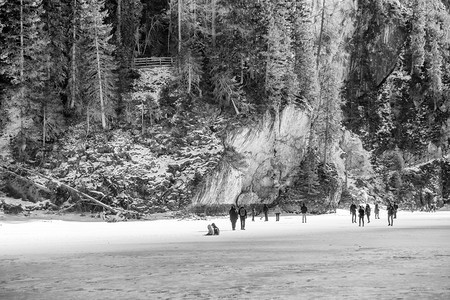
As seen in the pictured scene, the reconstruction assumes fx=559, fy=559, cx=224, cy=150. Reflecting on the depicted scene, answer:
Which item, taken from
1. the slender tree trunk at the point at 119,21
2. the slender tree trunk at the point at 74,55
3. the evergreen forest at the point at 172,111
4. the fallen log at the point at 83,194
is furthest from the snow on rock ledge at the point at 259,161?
the slender tree trunk at the point at 119,21

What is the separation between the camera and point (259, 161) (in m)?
50.8

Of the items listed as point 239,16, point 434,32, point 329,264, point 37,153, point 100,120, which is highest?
point 434,32

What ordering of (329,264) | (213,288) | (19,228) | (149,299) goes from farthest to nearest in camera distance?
(19,228) → (329,264) → (213,288) → (149,299)

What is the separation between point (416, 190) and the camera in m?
73.2

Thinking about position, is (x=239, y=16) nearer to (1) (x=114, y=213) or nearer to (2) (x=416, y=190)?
(1) (x=114, y=213)

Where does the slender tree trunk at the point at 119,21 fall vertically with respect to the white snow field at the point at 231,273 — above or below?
above

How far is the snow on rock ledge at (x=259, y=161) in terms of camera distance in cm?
4662

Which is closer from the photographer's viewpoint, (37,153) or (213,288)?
(213,288)

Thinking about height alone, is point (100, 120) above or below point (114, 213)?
above

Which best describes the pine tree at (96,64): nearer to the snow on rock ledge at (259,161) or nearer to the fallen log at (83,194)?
the fallen log at (83,194)

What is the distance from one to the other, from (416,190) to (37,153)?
4932 cm

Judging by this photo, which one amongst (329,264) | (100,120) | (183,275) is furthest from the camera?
(100,120)

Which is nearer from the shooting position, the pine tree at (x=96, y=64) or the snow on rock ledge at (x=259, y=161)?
the snow on rock ledge at (x=259, y=161)

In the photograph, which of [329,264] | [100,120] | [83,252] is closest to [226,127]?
[100,120]
